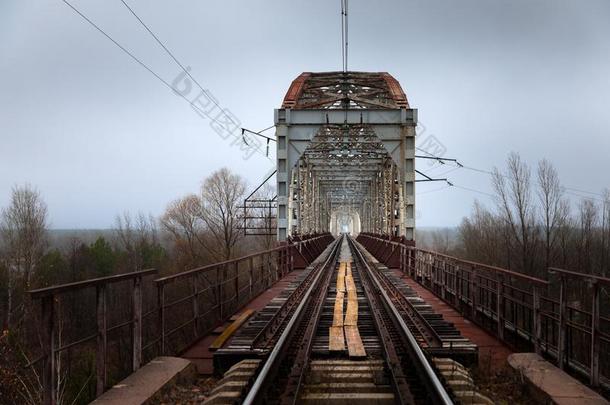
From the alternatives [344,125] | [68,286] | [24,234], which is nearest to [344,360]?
[68,286]

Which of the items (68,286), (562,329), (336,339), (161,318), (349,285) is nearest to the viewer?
(68,286)

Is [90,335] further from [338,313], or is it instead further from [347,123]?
[347,123]

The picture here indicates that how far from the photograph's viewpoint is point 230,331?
7.48m

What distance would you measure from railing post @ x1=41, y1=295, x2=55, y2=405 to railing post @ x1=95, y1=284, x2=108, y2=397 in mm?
769

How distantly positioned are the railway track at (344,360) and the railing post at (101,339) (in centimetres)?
157

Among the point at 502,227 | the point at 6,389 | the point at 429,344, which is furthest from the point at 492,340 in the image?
the point at 502,227

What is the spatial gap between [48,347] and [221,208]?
52.6m

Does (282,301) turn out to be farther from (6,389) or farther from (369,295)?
(6,389)

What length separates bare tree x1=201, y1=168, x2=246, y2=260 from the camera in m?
53.5

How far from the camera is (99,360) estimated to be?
187 inches

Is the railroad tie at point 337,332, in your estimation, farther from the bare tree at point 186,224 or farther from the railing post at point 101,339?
the bare tree at point 186,224

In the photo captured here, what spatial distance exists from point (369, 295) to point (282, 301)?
218 centimetres

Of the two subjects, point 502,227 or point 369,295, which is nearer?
point 369,295

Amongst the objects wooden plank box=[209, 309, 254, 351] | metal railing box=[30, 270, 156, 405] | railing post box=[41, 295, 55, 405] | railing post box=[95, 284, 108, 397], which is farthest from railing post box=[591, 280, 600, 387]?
railing post box=[41, 295, 55, 405]
